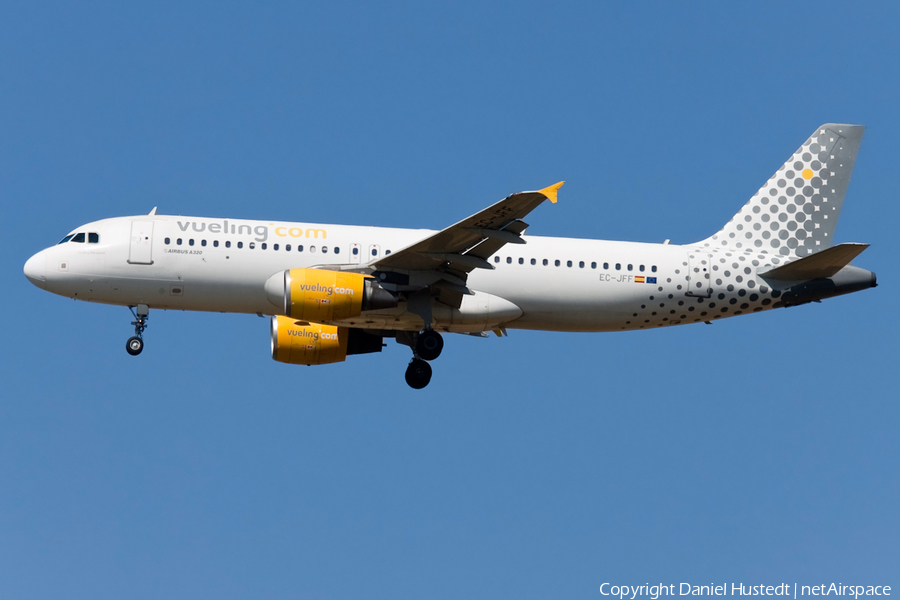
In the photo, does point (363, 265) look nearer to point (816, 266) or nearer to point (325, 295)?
point (325, 295)

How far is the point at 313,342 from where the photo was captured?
3394 centimetres

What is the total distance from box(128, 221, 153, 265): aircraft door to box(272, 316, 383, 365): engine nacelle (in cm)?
452

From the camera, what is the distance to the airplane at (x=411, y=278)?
99.6 feet

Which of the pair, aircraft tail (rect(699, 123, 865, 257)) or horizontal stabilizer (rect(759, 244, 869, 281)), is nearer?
horizontal stabilizer (rect(759, 244, 869, 281))

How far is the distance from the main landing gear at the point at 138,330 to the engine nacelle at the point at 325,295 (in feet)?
13.7

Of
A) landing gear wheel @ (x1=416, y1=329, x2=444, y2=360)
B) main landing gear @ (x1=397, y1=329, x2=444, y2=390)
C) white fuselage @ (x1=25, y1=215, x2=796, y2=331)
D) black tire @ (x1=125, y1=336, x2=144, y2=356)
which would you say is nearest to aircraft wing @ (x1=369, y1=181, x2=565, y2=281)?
white fuselage @ (x1=25, y1=215, x2=796, y2=331)

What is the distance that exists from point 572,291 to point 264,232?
29.2 ft

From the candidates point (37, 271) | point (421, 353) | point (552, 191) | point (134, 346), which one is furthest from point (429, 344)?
point (37, 271)

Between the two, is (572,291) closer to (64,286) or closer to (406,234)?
(406,234)

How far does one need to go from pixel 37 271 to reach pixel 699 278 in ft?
62.5

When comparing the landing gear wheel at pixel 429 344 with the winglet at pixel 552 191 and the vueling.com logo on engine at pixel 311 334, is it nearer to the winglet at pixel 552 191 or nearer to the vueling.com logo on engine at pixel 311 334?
the vueling.com logo on engine at pixel 311 334

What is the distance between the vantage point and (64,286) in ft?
104

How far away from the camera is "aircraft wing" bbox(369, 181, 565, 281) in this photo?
27.8 m

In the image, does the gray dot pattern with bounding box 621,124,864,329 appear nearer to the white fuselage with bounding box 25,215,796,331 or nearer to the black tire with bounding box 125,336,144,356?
the white fuselage with bounding box 25,215,796,331
